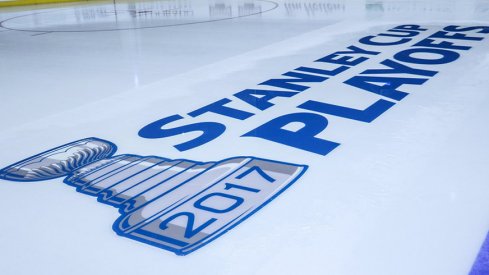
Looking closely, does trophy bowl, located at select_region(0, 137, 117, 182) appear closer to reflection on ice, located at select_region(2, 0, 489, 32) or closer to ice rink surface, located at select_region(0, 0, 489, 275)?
ice rink surface, located at select_region(0, 0, 489, 275)

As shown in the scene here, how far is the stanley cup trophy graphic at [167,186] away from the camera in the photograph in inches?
50.7

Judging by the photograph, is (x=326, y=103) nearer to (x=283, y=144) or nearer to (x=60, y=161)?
(x=283, y=144)

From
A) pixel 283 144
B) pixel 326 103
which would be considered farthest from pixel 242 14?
pixel 283 144

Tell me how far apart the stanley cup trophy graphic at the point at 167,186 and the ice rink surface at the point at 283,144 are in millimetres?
48

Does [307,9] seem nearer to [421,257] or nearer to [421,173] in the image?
[421,173]

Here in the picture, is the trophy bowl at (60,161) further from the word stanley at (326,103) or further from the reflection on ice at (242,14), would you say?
the reflection on ice at (242,14)

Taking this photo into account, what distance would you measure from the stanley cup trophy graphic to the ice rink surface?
0.16 feet

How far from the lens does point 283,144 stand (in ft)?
6.14

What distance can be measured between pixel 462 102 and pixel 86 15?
23.5 feet

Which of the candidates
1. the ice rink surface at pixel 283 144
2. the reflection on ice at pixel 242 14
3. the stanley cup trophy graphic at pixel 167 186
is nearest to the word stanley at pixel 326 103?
the ice rink surface at pixel 283 144

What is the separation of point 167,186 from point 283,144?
57cm

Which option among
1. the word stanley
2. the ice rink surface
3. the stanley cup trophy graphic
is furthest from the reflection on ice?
the stanley cup trophy graphic

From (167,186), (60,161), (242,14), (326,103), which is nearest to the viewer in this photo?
(167,186)

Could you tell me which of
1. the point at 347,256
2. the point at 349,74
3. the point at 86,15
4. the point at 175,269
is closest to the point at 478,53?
the point at 349,74
